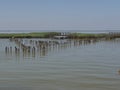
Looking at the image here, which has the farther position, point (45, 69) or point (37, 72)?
point (45, 69)

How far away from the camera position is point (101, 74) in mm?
21969

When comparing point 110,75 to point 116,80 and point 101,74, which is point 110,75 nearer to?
point 101,74

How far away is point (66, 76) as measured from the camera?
21312 mm

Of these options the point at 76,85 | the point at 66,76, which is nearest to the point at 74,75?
the point at 66,76

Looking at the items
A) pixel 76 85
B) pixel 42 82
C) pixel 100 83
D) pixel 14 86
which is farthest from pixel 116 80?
pixel 14 86

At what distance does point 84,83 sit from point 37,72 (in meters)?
5.64

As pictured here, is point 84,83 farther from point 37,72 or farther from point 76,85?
point 37,72

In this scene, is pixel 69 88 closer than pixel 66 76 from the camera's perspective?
Yes

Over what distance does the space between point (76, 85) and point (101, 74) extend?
444 centimetres

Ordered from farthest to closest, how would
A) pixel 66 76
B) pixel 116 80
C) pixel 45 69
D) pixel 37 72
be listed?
1. pixel 45 69
2. pixel 37 72
3. pixel 66 76
4. pixel 116 80

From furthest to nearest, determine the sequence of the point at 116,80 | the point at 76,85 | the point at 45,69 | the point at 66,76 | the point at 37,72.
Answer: the point at 45,69 < the point at 37,72 < the point at 66,76 < the point at 116,80 < the point at 76,85

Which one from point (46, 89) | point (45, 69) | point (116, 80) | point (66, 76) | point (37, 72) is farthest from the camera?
point (45, 69)

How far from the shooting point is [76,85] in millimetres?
17969

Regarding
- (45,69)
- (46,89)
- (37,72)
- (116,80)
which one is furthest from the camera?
(45,69)
